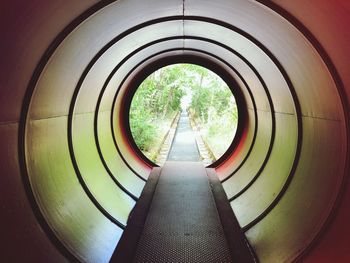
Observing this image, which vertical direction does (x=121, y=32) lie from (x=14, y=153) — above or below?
above

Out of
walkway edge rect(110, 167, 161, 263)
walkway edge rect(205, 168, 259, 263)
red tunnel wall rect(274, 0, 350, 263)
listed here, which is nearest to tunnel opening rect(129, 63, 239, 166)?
walkway edge rect(110, 167, 161, 263)

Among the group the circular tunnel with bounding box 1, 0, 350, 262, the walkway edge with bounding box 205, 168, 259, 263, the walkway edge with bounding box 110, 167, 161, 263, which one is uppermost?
the circular tunnel with bounding box 1, 0, 350, 262

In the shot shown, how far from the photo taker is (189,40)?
786 centimetres

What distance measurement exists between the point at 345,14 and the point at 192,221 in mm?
3509

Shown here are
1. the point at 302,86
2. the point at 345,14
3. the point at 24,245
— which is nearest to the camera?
the point at 345,14

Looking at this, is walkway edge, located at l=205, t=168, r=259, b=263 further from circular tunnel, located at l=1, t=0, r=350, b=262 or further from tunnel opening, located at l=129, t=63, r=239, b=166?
tunnel opening, located at l=129, t=63, r=239, b=166

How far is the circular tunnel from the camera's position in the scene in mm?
3340

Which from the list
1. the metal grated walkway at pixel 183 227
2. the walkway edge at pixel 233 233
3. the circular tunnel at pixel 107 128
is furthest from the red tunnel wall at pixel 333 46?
the metal grated walkway at pixel 183 227

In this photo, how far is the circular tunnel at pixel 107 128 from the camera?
334cm

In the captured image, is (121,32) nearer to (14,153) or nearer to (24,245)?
(14,153)

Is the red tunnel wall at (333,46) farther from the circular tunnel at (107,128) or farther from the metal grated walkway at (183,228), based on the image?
the metal grated walkway at (183,228)

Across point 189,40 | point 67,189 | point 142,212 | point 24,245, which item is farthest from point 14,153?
point 189,40

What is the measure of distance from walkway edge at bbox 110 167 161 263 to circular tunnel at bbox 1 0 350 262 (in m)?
0.48

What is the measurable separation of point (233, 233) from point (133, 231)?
134 centimetres
